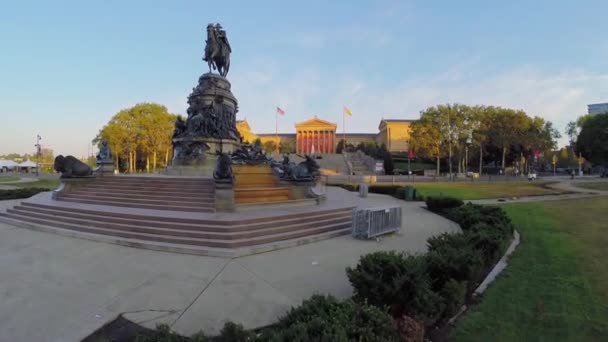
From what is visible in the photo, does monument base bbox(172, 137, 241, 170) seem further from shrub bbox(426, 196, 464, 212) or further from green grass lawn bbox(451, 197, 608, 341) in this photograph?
green grass lawn bbox(451, 197, 608, 341)

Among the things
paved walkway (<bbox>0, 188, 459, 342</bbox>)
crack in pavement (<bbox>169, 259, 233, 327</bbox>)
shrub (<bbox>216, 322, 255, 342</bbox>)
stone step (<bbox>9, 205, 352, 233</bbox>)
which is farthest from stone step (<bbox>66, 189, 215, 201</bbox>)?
shrub (<bbox>216, 322, 255, 342</bbox>)

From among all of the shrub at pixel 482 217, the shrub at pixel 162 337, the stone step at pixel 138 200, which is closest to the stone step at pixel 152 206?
the stone step at pixel 138 200

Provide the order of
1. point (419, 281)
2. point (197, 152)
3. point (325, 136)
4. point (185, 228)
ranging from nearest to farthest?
point (419, 281), point (185, 228), point (197, 152), point (325, 136)

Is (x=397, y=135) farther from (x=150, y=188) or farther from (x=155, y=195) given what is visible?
(x=155, y=195)

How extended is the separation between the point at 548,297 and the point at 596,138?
71147 mm

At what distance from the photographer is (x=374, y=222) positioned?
10.5 m

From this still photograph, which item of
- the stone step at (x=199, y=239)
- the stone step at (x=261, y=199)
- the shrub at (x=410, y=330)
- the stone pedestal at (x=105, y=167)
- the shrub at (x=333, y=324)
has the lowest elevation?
the stone step at (x=199, y=239)

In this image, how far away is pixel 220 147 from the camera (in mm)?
21562

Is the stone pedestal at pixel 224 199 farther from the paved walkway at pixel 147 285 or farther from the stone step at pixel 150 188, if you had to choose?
the paved walkway at pixel 147 285

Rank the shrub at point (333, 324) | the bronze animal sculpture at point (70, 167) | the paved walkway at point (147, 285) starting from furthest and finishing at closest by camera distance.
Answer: the bronze animal sculpture at point (70, 167)
the paved walkway at point (147, 285)
the shrub at point (333, 324)

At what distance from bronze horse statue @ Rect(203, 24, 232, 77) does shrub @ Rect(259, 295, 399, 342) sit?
2241 centimetres

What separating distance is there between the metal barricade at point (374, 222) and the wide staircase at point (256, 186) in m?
4.39

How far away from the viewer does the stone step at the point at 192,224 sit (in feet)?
31.3

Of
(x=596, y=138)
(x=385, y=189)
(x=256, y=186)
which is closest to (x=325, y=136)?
(x=596, y=138)
